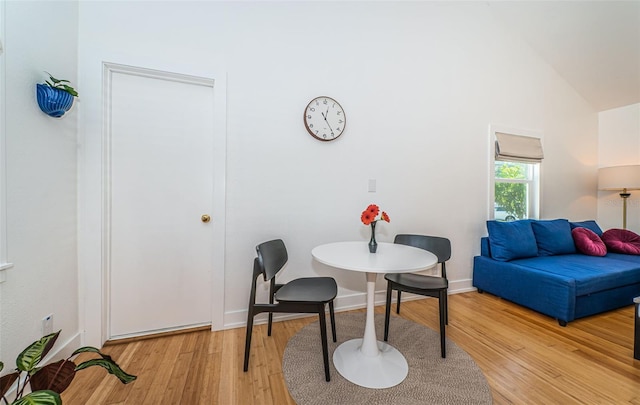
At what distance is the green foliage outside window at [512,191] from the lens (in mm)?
3156

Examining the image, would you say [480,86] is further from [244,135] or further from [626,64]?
[244,135]

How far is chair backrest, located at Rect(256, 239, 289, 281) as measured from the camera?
1618mm

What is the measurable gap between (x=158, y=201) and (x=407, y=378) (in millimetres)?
2055

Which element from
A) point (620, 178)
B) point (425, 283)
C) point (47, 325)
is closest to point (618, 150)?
point (620, 178)

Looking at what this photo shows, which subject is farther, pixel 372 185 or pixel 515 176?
pixel 515 176

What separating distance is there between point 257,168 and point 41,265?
4.54ft

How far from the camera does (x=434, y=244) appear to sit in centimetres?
221

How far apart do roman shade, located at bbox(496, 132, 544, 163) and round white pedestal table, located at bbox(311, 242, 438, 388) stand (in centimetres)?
218

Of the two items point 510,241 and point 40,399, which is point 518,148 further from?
point 40,399

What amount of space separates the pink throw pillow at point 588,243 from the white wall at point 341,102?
106cm

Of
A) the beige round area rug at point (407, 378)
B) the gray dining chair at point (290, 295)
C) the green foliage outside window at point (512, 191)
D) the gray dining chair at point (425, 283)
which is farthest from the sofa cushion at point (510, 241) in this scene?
the gray dining chair at point (290, 295)

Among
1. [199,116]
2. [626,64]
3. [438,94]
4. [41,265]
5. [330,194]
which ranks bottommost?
[41,265]

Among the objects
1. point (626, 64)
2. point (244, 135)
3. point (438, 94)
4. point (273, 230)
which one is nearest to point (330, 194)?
point (273, 230)

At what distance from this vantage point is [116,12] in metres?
1.77
